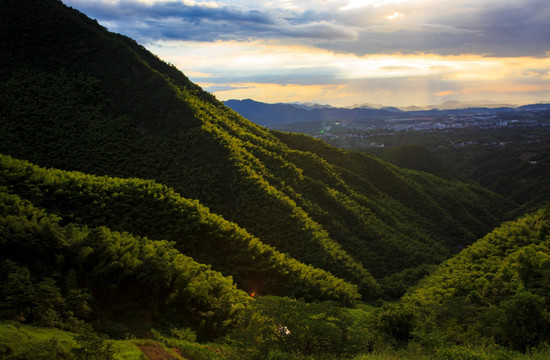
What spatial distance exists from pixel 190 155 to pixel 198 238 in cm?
1748

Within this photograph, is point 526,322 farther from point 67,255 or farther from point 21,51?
point 21,51

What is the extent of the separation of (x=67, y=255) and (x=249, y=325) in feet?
27.0

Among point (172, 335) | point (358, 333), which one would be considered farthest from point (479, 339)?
point (172, 335)

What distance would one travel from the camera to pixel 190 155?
132 feet

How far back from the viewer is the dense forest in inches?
538

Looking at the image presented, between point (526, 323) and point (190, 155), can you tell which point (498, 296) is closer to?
point (526, 323)

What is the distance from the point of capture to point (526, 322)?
50.7 ft

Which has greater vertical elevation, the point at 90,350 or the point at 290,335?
the point at 90,350

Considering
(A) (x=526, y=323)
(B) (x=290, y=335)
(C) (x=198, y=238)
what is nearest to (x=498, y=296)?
(A) (x=526, y=323)

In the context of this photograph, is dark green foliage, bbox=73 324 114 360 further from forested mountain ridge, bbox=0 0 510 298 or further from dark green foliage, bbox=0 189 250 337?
forested mountain ridge, bbox=0 0 510 298

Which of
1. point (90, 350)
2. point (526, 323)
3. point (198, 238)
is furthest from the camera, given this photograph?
point (198, 238)

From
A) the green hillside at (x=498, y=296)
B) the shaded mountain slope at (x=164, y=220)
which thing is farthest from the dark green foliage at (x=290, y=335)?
the shaded mountain slope at (x=164, y=220)

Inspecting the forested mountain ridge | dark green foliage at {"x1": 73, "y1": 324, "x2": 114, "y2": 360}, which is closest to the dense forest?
dark green foliage at {"x1": 73, "y1": 324, "x2": 114, "y2": 360}

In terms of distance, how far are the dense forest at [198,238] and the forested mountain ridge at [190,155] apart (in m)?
0.23
